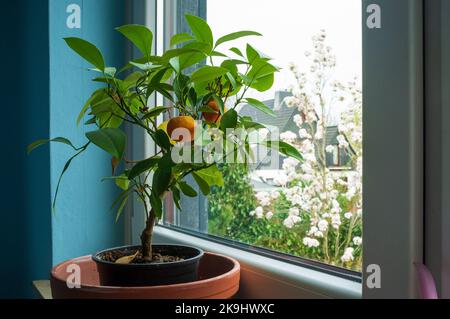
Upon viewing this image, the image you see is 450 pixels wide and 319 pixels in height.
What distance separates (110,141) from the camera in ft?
1.62

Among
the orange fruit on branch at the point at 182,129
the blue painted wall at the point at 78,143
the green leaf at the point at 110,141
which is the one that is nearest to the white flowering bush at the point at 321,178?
the orange fruit on branch at the point at 182,129

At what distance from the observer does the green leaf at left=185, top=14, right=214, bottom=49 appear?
1.91 feet

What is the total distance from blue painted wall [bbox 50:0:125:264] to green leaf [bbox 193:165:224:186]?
0.55m

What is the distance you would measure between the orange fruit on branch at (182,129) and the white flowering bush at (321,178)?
24 cm

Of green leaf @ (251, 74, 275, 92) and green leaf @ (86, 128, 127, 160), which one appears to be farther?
green leaf @ (251, 74, 275, 92)

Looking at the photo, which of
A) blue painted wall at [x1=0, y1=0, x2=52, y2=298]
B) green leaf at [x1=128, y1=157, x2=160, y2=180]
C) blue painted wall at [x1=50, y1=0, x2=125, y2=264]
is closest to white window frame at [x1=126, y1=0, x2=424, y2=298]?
green leaf at [x1=128, y1=157, x2=160, y2=180]

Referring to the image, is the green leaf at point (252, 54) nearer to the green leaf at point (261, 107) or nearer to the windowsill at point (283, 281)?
the green leaf at point (261, 107)

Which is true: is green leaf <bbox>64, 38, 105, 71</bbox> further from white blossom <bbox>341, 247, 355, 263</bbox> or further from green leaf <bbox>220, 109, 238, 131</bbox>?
white blossom <bbox>341, 247, 355, 263</bbox>

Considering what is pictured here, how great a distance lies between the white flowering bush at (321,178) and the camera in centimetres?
64

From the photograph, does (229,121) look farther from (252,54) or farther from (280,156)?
(280,156)

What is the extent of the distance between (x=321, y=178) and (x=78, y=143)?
25.7 inches

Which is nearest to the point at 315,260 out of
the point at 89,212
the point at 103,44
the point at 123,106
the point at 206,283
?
the point at 206,283

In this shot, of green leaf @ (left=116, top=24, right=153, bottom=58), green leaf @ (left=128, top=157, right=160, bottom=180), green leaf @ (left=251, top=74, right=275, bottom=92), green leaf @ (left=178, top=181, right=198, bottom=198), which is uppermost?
green leaf @ (left=116, top=24, right=153, bottom=58)
